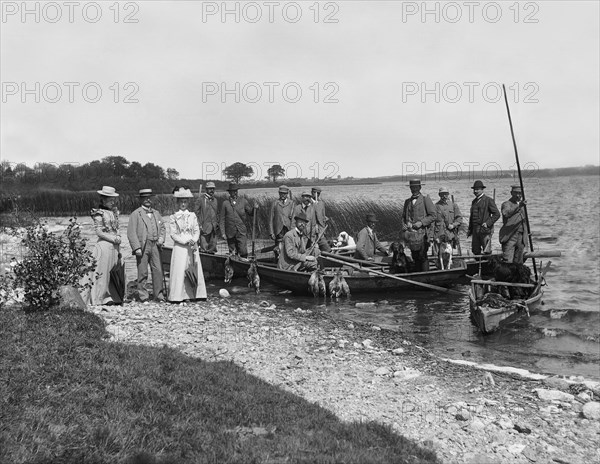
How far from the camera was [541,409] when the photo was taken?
646 cm

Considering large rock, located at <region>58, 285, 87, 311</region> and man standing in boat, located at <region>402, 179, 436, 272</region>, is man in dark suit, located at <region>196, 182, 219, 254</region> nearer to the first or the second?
man standing in boat, located at <region>402, 179, 436, 272</region>

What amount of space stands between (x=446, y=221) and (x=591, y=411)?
34.5 ft

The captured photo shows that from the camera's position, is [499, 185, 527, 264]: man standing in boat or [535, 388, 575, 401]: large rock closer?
[535, 388, 575, 401]: large rock

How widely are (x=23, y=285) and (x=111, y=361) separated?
9.50 ft

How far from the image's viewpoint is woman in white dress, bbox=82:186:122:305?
10.1 meters

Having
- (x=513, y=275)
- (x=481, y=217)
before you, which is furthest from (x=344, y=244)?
(x=513, y=275)

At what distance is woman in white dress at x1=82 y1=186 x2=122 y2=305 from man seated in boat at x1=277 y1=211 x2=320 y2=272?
5.18 meters

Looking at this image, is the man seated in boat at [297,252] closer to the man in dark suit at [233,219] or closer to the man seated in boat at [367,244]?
the man seated in boat at [367,244]

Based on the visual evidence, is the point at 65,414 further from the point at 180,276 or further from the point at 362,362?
the point at 180,276

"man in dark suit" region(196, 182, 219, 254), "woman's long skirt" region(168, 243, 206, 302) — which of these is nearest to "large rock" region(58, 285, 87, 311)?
"woman's long skirt" region(168, 243, 206, 302)

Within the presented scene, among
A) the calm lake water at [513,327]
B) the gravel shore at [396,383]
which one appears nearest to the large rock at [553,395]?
the gravel shore at [396,383]

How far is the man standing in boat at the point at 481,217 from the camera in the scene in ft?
53.0

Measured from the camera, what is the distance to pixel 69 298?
8297 millimetres

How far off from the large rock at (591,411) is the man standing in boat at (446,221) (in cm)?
928
